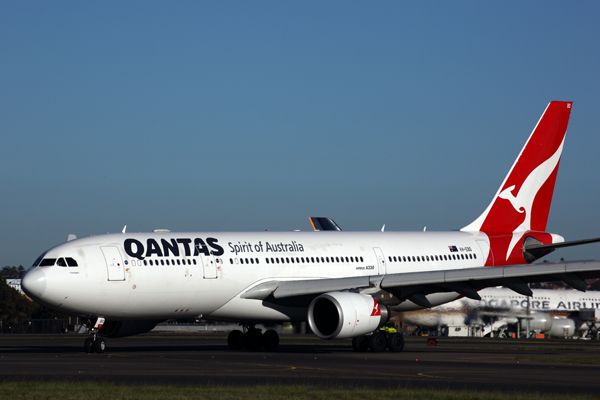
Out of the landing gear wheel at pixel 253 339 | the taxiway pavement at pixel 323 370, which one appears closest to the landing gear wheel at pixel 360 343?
the taxiway pavement at pixel 323 370

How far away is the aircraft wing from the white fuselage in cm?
93

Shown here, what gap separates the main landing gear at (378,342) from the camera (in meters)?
30.3

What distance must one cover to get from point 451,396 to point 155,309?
597 inches

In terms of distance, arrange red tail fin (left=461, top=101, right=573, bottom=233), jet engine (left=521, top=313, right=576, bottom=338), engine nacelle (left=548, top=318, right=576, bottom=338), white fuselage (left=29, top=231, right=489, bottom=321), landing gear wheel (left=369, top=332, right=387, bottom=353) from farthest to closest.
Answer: engine nacelle (left=548, top=318, right=576, bottom=338) < jet engine (left=521, top=313, right=576, bottom=338) < red tail fin (left=461, top=101, right=573, bottom=233) < landing gear wheel (left=369, top=332, right=387, bottom=353) < white fuselage (left=29, top=231, right=489, bottom=321)

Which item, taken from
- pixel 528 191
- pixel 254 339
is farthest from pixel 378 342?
pixel 528 191

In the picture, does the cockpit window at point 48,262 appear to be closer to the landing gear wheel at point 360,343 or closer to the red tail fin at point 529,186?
the landing gear wheel at point 360,343

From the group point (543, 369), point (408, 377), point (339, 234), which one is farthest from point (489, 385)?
point (339, 234)

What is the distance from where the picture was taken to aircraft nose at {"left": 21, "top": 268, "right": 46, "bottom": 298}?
86.8 feet

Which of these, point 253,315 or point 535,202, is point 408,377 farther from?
point 535,202

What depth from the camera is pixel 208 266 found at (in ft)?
96.3

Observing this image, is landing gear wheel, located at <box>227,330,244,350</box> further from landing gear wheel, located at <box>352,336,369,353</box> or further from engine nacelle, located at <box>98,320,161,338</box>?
landing gear wheel, located at <box>352,336,369,353</box>

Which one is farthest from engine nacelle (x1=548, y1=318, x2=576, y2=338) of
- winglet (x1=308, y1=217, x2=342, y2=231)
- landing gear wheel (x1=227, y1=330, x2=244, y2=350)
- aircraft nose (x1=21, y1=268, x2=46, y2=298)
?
aircraft nose (x1=21, y1=268, x2=46, y2=298)

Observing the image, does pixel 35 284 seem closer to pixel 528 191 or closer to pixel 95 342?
pixel 95 342

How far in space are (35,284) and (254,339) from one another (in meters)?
9.50
